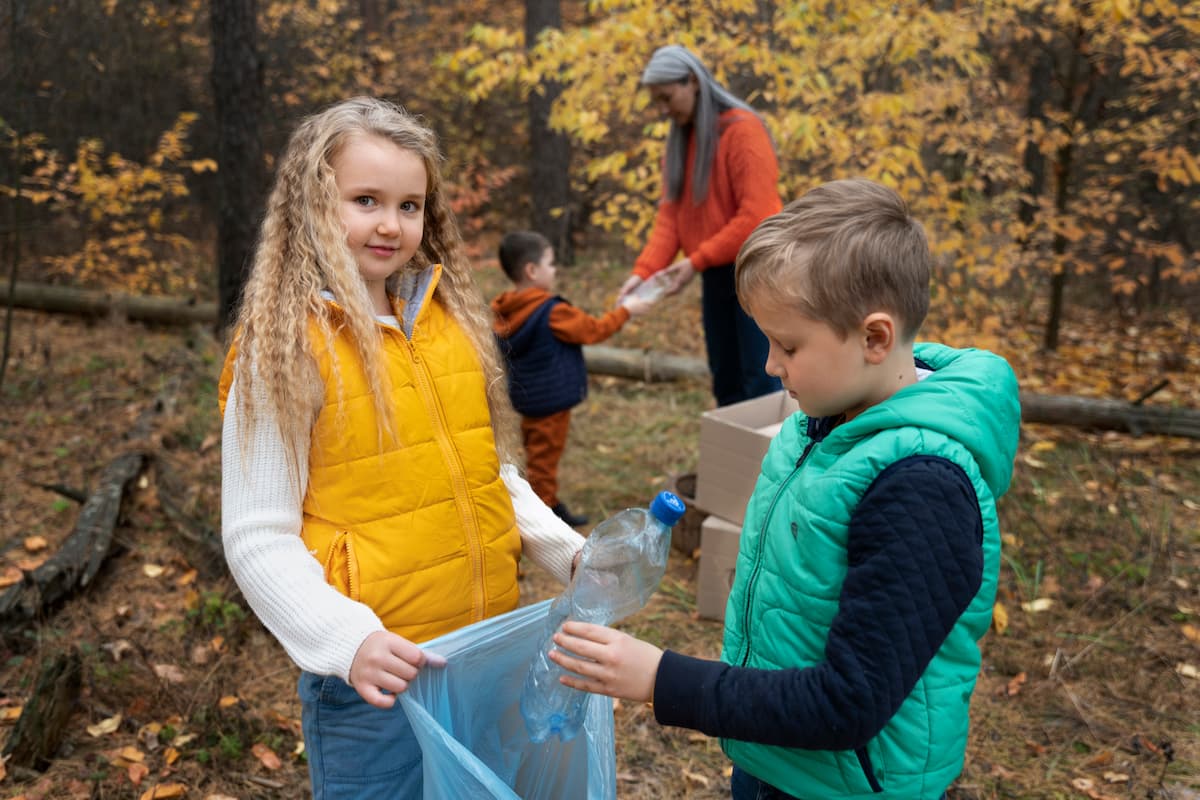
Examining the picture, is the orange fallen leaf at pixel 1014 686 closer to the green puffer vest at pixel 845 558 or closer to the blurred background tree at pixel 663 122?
the green puffer vest at pixel 845 558

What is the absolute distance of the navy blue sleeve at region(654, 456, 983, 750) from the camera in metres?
1.10

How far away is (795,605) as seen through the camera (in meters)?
1.28

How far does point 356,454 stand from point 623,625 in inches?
92.7

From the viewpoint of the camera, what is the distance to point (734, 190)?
13.4 ft

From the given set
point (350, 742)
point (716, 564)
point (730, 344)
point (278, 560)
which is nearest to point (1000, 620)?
point (716, 564)

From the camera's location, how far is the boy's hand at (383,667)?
54.3 inches

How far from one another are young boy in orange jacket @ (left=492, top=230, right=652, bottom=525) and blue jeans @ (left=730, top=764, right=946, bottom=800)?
2772 mm

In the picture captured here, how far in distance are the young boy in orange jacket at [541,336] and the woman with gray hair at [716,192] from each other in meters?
0.36

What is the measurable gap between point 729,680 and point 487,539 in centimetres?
65

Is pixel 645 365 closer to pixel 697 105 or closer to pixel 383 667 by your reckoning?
pixel 697 105

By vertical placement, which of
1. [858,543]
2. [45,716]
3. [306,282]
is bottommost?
[45,716]

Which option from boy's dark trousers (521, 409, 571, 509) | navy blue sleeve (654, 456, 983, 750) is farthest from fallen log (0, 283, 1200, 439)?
navy blue sleeve (654, 456, 983, 750)

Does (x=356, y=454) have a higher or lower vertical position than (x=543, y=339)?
higher

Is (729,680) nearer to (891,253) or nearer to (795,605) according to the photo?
(795,605)
